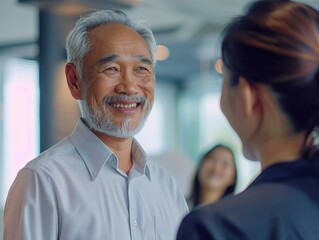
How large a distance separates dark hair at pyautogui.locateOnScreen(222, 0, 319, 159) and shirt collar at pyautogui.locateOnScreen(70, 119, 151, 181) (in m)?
0.81

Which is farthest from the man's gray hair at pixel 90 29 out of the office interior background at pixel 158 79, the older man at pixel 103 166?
the office interior background at pixel 158 79

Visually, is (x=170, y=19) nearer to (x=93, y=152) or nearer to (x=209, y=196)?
(x=209, y=196)

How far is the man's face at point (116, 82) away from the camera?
5.78 ft

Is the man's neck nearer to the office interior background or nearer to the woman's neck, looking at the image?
the office interior background

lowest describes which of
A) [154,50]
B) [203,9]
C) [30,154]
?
[30,154]

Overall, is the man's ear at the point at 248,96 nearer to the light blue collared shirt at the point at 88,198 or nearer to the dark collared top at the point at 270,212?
the dark collared top at the point at 270,212

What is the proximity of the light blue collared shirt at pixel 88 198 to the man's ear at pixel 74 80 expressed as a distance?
104 millimetres

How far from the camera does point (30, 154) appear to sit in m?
7.07

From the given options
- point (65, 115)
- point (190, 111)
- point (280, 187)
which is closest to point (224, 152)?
point (65, 115)

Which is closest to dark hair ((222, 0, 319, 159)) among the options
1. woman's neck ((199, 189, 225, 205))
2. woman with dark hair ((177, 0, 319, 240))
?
woman with dark hair ((177, 0, 319, 240))

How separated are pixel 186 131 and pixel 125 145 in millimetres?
10441

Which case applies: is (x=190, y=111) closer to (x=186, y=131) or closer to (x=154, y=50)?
(x=186, y=131)

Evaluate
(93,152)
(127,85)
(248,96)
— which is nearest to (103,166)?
(93,152)

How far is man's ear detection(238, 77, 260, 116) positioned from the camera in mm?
970
